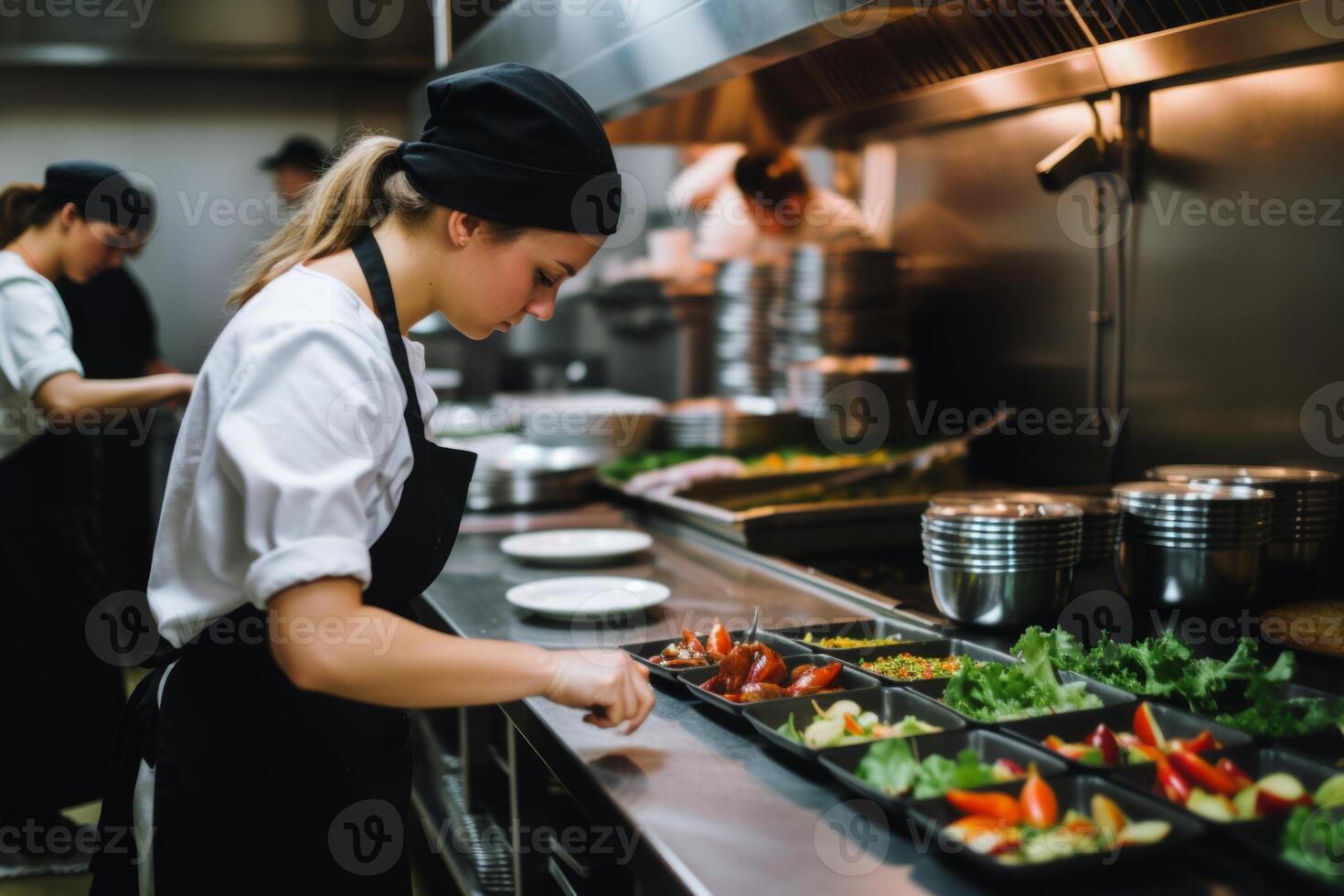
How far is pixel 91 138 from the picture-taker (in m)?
5.98

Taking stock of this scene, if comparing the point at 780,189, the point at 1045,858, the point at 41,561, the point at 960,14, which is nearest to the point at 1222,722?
the point at 1045,858

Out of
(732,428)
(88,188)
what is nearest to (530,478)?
(732,428)

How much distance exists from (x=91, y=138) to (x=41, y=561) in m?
3.51

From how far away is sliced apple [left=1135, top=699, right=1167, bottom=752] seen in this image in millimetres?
1301

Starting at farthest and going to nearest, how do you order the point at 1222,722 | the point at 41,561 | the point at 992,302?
the point at 41,561
the point at 992,302
the point at 1222,722

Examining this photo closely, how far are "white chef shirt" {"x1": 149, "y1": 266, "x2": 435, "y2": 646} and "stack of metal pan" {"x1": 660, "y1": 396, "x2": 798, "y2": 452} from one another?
7.24 feet

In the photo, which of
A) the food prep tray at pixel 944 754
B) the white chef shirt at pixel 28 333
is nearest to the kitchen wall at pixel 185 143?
the white chef shirt at pixel 28 333

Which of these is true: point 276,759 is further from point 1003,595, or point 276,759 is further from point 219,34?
point 219,34

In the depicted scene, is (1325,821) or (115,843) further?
(115,843)

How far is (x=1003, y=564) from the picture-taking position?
1.79 m

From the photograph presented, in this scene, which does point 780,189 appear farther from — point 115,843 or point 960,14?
point 115,843

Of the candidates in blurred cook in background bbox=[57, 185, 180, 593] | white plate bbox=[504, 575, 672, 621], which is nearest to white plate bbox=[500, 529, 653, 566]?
white plate bbox=[504, 575, 672, 621]

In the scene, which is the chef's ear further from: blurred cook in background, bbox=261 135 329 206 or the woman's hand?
blurred cook in background, bbox=261 135 329 206

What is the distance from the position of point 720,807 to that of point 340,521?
496mm
